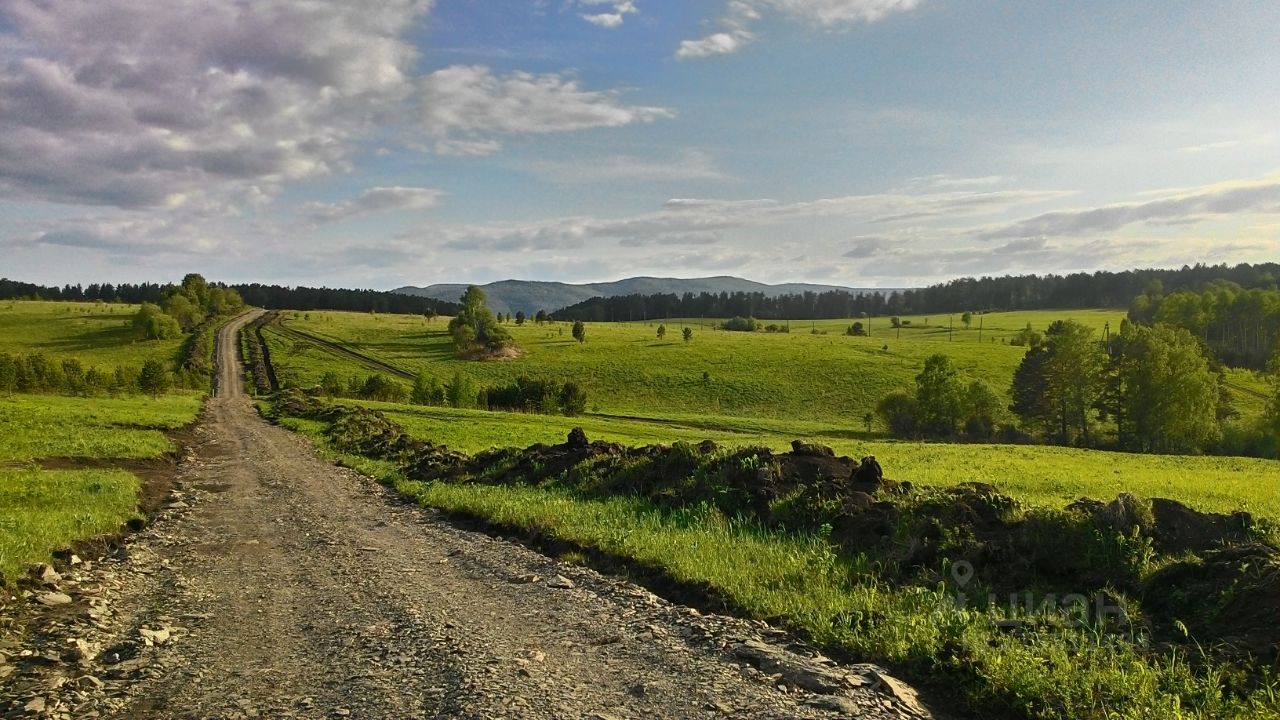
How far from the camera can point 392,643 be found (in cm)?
721

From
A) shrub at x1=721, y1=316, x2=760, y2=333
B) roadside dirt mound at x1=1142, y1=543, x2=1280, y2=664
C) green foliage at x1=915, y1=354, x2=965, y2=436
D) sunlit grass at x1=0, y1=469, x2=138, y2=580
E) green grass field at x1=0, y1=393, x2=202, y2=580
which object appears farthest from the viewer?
shrub at x1=721, y1=316, x2=760, y2=333

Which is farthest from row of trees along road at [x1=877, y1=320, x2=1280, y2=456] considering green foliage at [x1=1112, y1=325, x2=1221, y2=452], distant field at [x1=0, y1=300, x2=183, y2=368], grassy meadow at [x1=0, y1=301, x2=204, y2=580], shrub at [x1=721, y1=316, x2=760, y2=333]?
distant field at [x1=0, y1=300, x2=183, y2=368]

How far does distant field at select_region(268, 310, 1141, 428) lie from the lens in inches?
3570

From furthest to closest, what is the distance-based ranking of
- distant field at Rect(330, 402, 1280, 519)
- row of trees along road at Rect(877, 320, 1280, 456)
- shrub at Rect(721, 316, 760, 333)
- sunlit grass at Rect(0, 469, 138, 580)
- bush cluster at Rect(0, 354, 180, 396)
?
shrub at Rect(721, 316, 760, 333) < row of trees along road at Rect(877, 320, 1280, 456) < bush cluster at Rect(0, 354, 180, 396) < distant field at Rect(330, 402, 1280, 519) < sunlit grass at Rect(0, 469, 138, 580)

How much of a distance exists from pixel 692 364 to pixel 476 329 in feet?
123

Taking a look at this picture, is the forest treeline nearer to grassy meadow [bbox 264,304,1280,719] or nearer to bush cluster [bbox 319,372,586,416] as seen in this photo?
grassy meadow [bbox 264,304,1280,719]

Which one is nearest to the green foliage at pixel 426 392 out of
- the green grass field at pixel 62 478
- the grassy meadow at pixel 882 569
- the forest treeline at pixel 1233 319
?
the grassy meadow at pixel 882 569

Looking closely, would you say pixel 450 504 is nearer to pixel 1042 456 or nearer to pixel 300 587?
pixel 300 587

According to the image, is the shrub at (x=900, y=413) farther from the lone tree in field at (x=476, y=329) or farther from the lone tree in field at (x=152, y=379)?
the lone tree in field at (x=152, y=379)

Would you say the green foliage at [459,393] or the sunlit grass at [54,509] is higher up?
the sunlit grass at [54,509]

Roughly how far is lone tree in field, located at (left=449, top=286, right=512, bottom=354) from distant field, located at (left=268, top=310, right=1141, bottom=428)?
3778 millimetres

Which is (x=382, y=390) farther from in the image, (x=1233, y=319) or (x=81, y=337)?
(x=1233, y=319)

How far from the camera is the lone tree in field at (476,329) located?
113 m

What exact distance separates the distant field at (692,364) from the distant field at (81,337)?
1721 cm
